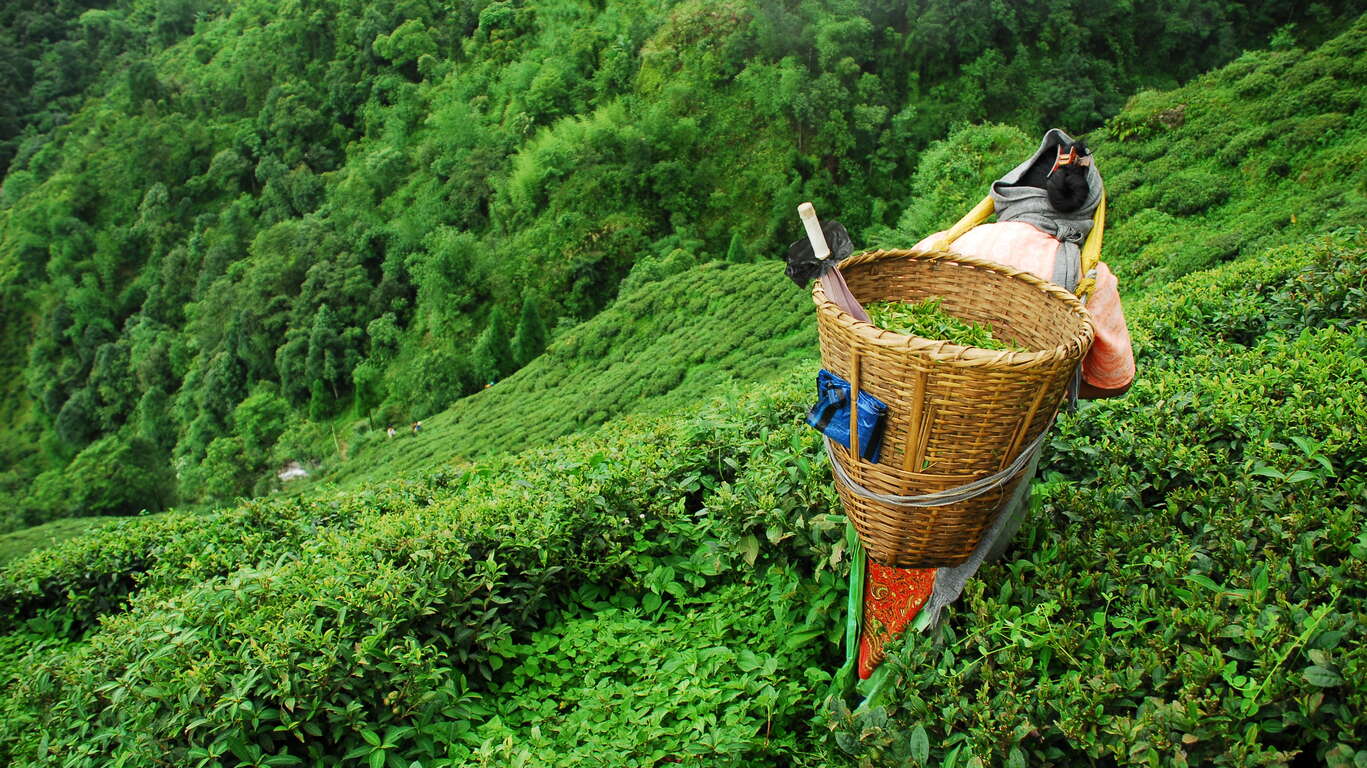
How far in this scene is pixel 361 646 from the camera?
2.45 meters

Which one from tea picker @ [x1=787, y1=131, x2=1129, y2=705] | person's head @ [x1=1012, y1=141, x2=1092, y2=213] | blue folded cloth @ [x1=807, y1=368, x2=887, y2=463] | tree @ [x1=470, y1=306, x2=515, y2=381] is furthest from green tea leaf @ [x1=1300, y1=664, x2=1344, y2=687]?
tree @ [x1=470, y1=306, x2=515, y2=381]

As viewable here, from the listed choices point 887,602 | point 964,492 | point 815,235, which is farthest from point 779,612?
point 815,235

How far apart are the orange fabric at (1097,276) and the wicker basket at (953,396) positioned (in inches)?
7.3

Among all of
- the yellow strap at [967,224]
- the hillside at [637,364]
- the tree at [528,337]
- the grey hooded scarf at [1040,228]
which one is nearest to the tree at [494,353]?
the tree at [528,337]

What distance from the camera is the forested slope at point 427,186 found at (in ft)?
101

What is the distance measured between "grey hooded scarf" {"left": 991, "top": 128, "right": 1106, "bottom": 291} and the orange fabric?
1.1 inches

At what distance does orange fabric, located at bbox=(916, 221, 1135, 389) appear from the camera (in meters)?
2.04

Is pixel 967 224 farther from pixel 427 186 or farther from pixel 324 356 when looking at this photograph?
pixel 427 186

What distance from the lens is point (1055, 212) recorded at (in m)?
2.33

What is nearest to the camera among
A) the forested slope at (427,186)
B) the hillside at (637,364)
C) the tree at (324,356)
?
the hillside at (637,364)

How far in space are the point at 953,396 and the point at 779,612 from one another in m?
1.26

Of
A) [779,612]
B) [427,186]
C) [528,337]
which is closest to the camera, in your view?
[779,612]

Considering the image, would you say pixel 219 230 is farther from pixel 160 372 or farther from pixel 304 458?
pixel 304 458

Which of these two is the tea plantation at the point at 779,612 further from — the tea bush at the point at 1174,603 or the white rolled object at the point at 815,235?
the white rolled object at the point at 815,235
